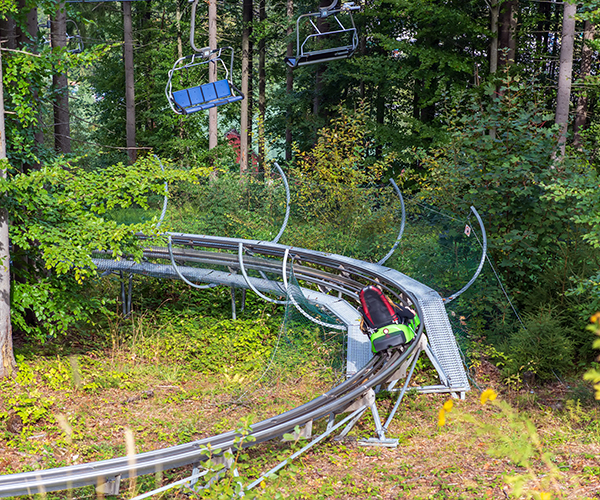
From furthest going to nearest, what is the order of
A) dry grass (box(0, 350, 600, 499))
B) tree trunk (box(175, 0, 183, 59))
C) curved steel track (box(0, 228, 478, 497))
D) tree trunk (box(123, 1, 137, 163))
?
tree trunk (box(175, 0, 183, 59)) < tree trunk (box(123, 1, 137, 163)) < dry grass (box(0, 350, 600, 499)) < curved steel track (box(0, 228, 478, 497))

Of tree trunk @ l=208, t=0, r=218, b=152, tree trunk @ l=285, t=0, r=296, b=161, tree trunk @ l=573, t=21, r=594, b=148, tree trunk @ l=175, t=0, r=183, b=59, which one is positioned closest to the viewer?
tree trunk @ l=573, t=21, r=594, b=148

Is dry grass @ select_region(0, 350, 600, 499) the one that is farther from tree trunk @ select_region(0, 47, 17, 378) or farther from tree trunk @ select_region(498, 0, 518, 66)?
tree trunk @ select_region(498, 0, 518, 66)

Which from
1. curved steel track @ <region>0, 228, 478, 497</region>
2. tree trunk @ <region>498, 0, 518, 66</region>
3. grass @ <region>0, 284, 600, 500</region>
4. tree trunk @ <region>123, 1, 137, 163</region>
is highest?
tree trunk @ <region>498, 0, 518, 66</region>

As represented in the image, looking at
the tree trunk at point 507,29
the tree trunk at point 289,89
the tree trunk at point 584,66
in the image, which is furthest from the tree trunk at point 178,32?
the tree trunk at point 584,66

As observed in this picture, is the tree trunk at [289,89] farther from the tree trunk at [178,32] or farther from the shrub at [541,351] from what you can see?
the shrub at [541,351]

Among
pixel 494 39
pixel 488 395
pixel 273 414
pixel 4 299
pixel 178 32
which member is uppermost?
pixel 494 39

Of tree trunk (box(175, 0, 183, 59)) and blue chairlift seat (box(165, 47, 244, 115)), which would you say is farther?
tree trunk (box(175, 0, 183, 59))

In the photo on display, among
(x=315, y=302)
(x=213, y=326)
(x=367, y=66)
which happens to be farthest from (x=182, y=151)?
(x=315, y=302)

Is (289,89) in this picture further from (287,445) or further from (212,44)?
(287,445)

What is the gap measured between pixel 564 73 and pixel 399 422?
1004 centimetres

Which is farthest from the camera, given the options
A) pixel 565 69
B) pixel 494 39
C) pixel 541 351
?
pixel 494 39

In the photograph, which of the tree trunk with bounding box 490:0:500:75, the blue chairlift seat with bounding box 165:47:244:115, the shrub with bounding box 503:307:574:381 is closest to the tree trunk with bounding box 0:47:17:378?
the blue chairlift seat with bounding box 165:47:244:115

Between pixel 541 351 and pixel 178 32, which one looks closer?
pixel 541 351

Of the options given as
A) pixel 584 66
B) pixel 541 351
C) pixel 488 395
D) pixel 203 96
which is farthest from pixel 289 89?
pixel 488 395
